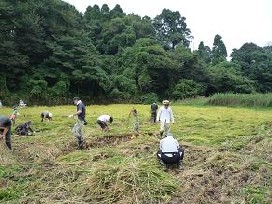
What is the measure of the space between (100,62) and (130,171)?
31.8 meters

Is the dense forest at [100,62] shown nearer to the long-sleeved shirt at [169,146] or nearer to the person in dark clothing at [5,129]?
the person in dark clothing at [5,129]

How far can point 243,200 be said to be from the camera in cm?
720

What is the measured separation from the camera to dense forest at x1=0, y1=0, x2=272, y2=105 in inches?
1283

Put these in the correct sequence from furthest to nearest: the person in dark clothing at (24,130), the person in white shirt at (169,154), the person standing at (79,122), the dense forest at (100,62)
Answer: the dense forest at (100,62)
the person in dark clothing at (24,130)
the person standing at (79,122)
the person in white shirt at (169,154)

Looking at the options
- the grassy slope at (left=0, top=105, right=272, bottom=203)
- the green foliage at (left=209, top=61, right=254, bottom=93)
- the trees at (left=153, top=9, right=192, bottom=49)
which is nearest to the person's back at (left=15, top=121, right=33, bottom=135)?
the grassy slope at (left=0, top=105, right=272, bottom=203)

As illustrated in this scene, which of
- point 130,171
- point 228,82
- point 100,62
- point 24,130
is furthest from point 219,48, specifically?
point 130,171

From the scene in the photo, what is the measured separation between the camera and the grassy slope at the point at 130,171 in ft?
24.2

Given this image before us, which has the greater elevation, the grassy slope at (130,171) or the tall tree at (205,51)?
the tall tree at (205,51)

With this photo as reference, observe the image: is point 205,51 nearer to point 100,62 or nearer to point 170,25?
point 170,25

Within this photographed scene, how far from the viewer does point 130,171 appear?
7926mm

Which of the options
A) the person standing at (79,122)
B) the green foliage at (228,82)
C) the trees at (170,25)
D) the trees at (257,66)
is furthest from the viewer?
the trees at (170,25)

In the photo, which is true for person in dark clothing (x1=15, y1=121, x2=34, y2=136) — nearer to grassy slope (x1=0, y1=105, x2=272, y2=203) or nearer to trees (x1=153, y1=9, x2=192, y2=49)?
grassy slope (x1=0, y1=105, x2=272, y2=203)

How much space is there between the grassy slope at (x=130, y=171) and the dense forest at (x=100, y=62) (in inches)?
804

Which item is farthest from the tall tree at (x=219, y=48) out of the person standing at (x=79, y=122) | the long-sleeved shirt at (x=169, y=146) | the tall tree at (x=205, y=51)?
the long-sleeved shirt at (x=169, y=146)
